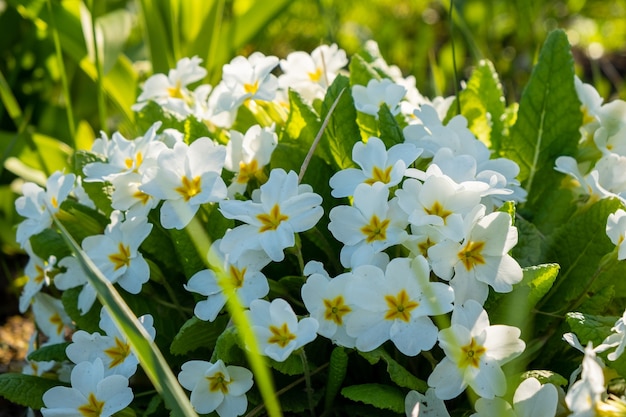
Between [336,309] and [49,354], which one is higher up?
[336,309]

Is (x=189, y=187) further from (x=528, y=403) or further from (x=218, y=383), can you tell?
(x=528, y=403)

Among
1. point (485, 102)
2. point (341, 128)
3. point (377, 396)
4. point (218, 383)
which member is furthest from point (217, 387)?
point (485, 102)

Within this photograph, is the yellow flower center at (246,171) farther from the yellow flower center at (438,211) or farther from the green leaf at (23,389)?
the green leaf at (23,389)

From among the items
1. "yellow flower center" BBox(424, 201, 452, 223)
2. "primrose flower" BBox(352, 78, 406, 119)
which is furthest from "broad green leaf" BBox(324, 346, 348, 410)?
"primrose flower" BBox(352, 78, 406, 119)

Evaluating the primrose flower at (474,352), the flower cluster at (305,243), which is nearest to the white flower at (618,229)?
the flower cluster at (305,243)

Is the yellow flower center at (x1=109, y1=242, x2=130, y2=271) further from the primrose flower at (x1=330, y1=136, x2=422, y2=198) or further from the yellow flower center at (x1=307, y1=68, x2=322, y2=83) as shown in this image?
the yellow flower center at (x1=307, y1=68, x2=322, y2=83)
